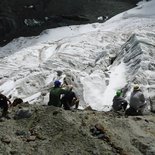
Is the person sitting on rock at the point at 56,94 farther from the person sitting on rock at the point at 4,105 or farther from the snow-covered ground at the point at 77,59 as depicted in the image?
the snow-covered ground at the point at 77,59

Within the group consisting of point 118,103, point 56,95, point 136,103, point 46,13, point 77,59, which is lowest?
point 46,13

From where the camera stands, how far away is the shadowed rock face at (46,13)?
145ft

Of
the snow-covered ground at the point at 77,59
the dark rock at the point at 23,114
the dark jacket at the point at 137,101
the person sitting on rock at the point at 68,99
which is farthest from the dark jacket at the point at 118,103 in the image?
the snow-covered ground at the point at 77,59

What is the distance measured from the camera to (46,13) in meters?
46.3

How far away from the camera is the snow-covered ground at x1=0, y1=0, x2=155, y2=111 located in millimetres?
26794

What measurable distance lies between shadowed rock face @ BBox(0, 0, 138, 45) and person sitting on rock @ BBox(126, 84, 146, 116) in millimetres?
28050

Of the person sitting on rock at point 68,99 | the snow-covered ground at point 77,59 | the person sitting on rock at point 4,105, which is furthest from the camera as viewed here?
the snow-covered ground at point 77,59

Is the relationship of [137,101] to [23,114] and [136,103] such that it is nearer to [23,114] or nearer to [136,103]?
[136,103]

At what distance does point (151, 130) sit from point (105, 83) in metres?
13.5

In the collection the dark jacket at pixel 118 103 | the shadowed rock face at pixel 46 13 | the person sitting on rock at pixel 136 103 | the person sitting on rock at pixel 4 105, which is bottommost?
the shadowed rock face at pixel 46 13

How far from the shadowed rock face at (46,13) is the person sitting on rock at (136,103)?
28.0m

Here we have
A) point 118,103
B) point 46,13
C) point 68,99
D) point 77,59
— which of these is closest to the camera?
point 68,99

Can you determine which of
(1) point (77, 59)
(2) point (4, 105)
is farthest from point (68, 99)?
(1) point (77, 59)

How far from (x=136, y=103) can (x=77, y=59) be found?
55.4 ft
